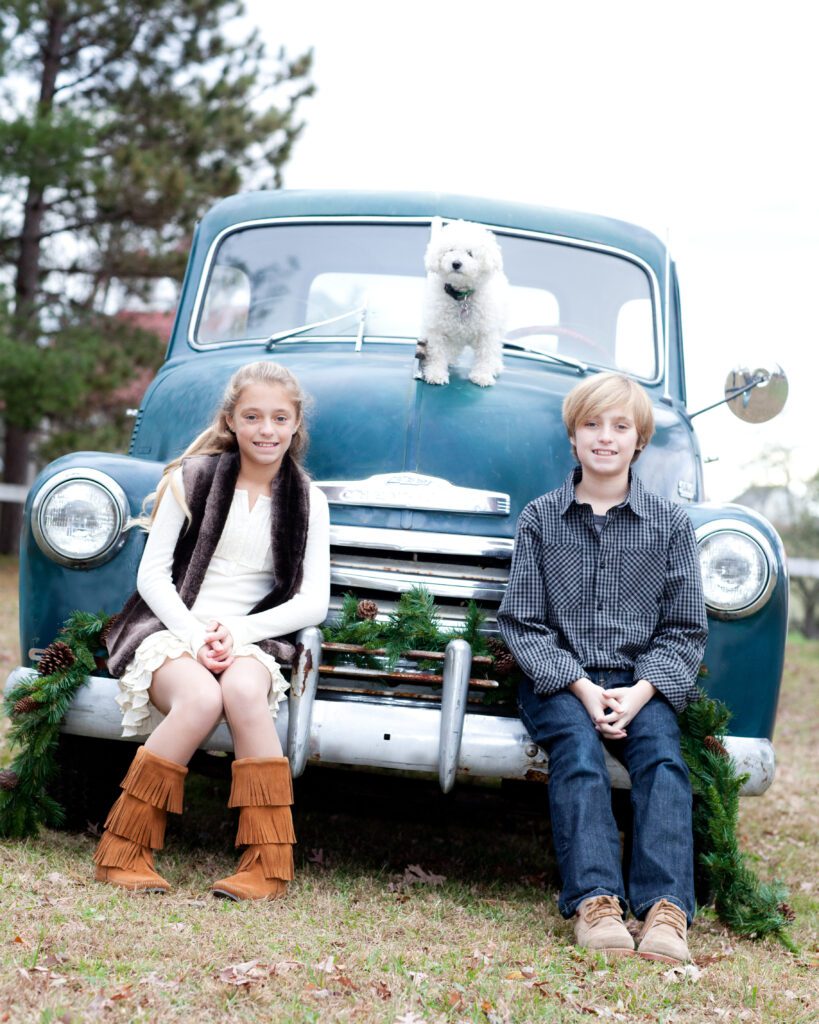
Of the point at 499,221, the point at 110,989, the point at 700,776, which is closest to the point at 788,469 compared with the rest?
the point at 499,221

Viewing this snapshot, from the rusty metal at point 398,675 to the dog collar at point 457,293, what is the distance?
4.36ft

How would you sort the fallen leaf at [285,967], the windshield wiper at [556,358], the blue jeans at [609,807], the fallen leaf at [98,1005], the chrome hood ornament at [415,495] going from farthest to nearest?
the windshield wiper at [556,358] → the chrome hood ornament at [415,495] → the blue jeans at [609,807] → the fallen leaf at [285,967] → the fallen leaf at [98,1005]

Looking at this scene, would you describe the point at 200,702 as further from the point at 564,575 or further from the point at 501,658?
the point at 564,575

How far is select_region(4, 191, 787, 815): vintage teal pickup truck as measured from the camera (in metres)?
3.09

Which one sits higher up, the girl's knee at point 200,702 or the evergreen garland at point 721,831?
the girl's knee at point 200,702

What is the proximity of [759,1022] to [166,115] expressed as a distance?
15.0 m

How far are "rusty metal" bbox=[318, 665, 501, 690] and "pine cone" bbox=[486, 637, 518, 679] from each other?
58 mm

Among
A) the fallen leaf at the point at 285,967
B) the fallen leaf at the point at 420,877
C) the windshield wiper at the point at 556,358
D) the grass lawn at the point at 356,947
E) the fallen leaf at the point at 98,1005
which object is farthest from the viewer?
the windshield wiper at the point at 556,358

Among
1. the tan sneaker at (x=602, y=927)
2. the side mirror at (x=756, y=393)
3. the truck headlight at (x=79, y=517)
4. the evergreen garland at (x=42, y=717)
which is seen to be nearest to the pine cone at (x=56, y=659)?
the evergreen garland at (x=42, y=717)

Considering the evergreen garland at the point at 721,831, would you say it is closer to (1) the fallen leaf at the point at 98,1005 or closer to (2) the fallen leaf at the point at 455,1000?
(2) the fallen leaf at the point at 455,1000

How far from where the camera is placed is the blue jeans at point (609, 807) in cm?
285

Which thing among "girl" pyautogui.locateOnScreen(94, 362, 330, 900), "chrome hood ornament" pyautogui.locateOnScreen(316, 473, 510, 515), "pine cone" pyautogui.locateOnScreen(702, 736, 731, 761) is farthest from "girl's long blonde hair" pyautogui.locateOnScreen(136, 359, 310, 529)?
"pine cone" pyautogui.locateOnScreen(702, 736, 731, 761)

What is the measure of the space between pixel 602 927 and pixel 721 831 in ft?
1.75

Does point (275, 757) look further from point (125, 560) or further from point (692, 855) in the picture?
point (692, 855)
